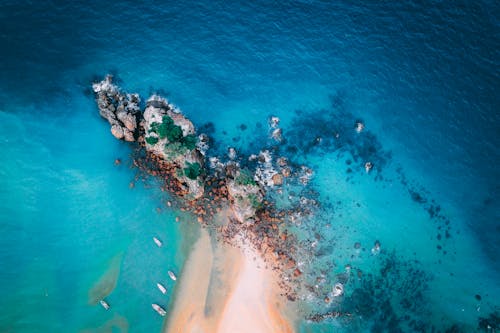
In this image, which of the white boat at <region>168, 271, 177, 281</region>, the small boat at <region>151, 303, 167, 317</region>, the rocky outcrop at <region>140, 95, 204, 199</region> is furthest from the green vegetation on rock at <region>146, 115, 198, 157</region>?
the small boat at <region>151, 303, 167, 317</region>

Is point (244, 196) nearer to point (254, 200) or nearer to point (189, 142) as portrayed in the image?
point (254, 200)

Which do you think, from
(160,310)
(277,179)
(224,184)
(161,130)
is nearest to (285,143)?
(277,179)

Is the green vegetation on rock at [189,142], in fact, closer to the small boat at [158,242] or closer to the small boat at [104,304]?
the small boat at [158,242]

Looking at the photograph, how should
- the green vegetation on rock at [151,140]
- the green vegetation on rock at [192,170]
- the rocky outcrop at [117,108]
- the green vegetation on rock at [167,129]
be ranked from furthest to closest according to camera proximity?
the rocky outcrop at [117,108] → the green vegetation on rock at [151,140] → the green vegetation on rock at [167,129] → the green vegetation on rock at [192,170]

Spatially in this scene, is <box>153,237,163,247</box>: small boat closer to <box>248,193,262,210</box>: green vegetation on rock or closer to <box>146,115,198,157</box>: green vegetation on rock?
<box>146,115,198,157</box>: green vegetation on rock

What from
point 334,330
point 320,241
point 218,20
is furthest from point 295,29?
point 334,330

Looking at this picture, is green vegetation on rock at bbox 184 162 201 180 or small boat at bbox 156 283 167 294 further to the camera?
green vegetation on rock at bbox 184 162 201 180

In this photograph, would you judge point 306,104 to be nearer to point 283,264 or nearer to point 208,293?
point 283,264

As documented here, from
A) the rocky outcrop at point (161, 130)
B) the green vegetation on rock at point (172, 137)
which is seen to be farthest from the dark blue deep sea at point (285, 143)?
the green vegetation on rock at point (172, 137)
